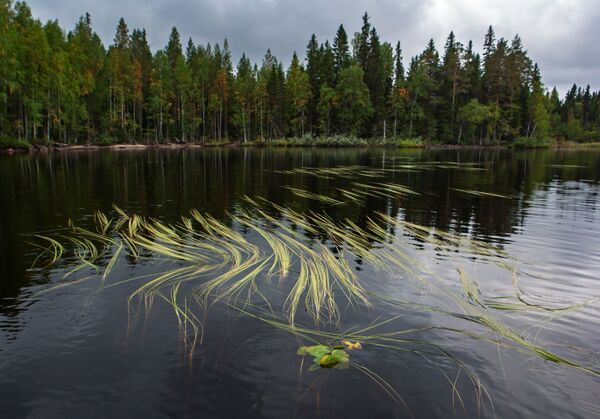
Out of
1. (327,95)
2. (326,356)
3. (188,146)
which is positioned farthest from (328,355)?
(327,95)

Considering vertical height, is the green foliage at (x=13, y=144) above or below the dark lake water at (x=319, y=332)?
above

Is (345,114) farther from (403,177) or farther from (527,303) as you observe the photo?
(527,303)

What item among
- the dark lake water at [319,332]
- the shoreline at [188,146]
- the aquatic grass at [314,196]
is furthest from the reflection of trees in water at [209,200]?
the shoreline at [188,146]

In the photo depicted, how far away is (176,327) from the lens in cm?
560

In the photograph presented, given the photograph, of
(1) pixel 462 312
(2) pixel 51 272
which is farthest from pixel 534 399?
(2) pixel 51 272

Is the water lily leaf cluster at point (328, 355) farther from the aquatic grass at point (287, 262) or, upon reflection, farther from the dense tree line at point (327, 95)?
the dense tree line at point (327, 95)

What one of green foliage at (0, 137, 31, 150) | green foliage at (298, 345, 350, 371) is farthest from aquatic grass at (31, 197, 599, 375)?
green foliage at (0, 137, 31, 150)

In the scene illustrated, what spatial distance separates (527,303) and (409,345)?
277cm

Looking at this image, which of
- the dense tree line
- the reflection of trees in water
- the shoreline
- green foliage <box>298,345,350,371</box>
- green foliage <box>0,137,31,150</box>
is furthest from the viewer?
the dense tree line

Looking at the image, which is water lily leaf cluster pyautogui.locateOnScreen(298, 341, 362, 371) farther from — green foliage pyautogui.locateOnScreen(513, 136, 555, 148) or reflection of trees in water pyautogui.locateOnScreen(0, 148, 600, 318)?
green foliage pyautogui.locateOnScreen(513, 136, 555, 148)

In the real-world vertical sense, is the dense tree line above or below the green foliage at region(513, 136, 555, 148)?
above

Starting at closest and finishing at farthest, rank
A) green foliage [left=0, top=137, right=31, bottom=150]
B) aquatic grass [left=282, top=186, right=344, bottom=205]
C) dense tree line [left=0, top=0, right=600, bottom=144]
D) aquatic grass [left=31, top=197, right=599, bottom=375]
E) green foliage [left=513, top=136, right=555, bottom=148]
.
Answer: aquatic grass [left=31, top=197, right=599, bottom=375]
aquatic grass [left=282, top=186, right=344, bottom=205]
green foliage [left=0, top=137, right=31, bottom=150]
dense tree line [left=0, top=0, right=600, bottom=144]
green foliage [left=513, top=136, right=555, bottom=148]

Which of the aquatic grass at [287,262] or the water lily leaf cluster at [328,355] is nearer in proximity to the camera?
the water lily leaf cluster at [328,355]

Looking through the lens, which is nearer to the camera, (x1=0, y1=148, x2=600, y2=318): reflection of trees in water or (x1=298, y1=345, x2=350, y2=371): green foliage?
(x1=298, y1=345, x2=350, y2=371): green foliage
